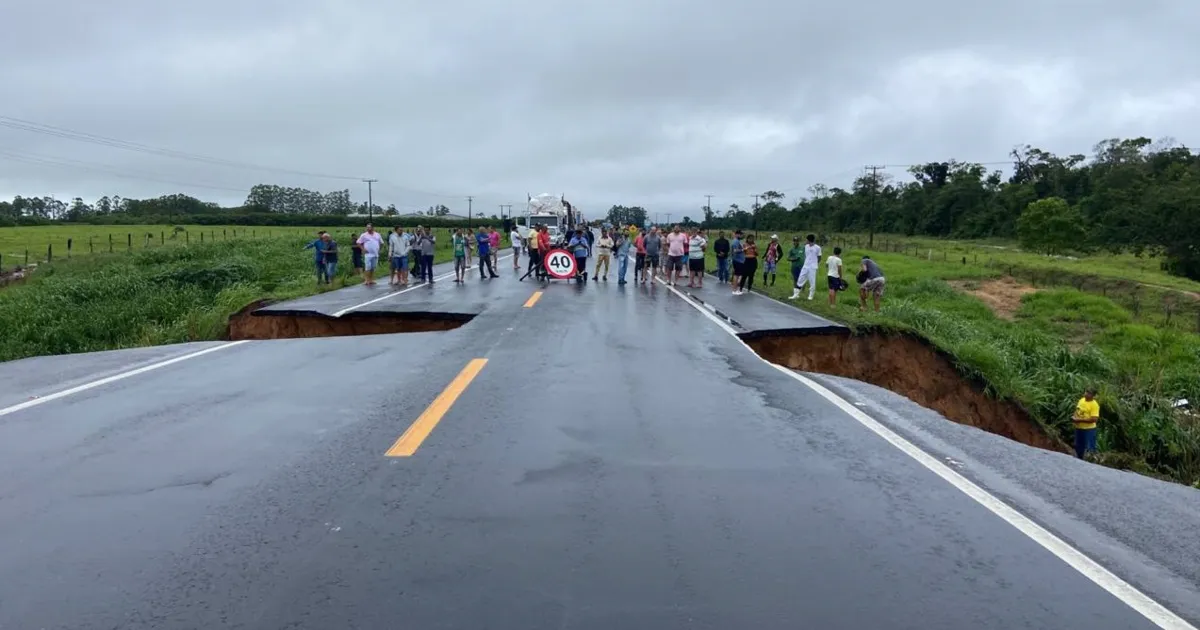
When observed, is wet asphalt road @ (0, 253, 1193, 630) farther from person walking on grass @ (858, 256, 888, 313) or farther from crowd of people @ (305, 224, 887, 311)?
crowd of people @ (305, 224, 887, 311)

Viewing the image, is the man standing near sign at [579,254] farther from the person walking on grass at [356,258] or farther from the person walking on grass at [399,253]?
the person walking on grass at [356,258]

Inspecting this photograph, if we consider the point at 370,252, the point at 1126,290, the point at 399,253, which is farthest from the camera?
the point at 1126,290

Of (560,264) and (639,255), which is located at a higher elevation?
(639,255)

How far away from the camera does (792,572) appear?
142 inches

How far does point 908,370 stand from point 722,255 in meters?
9.37

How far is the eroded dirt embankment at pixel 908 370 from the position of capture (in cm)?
1194

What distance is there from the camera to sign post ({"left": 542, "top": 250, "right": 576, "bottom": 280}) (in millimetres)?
21453

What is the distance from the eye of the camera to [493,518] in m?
4.20

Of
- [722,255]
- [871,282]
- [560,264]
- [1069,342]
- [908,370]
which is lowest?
[1069,342]

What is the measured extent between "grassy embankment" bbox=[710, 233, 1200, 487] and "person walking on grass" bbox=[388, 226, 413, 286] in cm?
888

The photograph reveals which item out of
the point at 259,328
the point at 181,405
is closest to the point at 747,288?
the point at 259,328

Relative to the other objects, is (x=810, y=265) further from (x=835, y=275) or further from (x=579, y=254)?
(x=579, y=254)

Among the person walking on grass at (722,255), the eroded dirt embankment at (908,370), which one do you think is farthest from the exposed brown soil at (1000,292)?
the eroded dirt embankment at (908,370)

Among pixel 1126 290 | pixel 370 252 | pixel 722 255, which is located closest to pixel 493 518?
pixel 370 252
